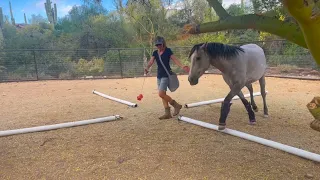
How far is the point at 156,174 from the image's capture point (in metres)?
2.55

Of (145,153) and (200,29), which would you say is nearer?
(200,29)

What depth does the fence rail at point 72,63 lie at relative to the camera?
39.6 feet

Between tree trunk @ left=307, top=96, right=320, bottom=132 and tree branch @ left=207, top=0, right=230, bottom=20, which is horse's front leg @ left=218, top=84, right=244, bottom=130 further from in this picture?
tree trunk @ left=307, top=96, right=320, bottom=132

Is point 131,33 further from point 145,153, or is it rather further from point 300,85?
point 145,153

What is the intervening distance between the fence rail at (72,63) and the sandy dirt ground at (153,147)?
7059 mm

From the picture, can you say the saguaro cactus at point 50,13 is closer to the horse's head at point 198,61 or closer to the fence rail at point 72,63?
the fence rail at point 72,63

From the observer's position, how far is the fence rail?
39.6ft

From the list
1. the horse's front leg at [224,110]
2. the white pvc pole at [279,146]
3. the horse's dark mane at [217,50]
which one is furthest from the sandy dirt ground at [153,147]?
the horse's dark mane at [217,50]

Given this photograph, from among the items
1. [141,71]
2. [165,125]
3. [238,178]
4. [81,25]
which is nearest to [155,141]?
[165,125]

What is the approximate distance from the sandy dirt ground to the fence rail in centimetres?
706

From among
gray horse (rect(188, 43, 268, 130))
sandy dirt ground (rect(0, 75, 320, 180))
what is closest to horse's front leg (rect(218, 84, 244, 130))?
gray horse (rect(188, 43, 268, 130))

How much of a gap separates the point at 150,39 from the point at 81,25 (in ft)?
18.6

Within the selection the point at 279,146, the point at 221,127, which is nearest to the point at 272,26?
the point at 279,146

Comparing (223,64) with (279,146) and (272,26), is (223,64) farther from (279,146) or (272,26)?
Answer: (272,26)
